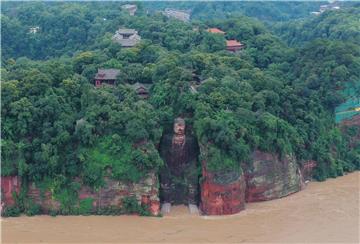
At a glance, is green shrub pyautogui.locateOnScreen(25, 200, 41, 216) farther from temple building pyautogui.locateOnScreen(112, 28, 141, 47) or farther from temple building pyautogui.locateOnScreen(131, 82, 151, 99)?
temple building pyautogui.locateOnScreen(112, 28, 141, 47)

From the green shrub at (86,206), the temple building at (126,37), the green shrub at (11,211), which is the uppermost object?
the temple building at (126,37)

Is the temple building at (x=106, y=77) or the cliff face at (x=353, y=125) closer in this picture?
the temple building at (x=106, y=77)

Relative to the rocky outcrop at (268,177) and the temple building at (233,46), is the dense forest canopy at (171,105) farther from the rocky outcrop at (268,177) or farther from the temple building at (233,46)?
the temple building at (233,46)

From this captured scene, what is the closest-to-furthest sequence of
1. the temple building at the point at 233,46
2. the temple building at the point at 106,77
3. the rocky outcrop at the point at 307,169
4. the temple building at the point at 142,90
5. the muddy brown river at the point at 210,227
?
the muddy brown river at the point at 210,227 → the rocky outcrop at the point at 307,169 → the temple building at the point at 142,90 → the temple building at the point at 106,77 → the temple building at the point at 233,46

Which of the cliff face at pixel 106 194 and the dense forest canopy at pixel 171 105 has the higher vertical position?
the dense forest canopy at pixel 171 105

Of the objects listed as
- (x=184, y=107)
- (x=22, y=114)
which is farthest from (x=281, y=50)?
(x=22, y=114)

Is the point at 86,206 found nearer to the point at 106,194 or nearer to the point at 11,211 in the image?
the point at 106,194

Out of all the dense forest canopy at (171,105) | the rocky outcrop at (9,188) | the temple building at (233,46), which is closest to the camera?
the rocky outcrop at (9,188)

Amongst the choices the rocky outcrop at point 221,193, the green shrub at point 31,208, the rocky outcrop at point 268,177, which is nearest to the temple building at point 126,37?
the rocky outcrop at point 268,177
